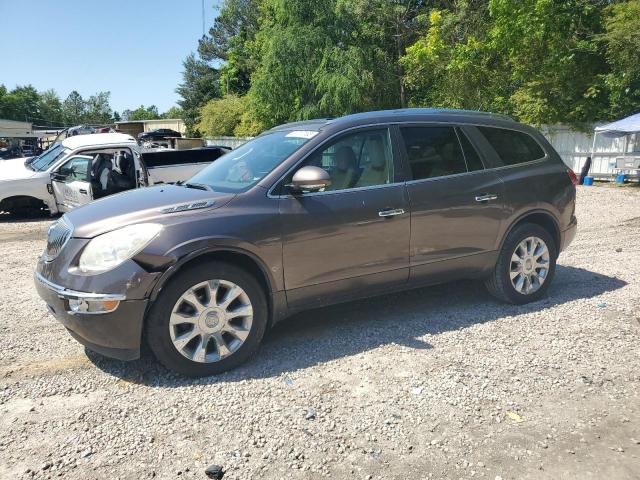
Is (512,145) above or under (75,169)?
above

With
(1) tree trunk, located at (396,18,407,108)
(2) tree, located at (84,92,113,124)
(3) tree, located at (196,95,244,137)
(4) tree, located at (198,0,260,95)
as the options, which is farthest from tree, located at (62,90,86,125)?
(1) tree trunk, located at (396,18,407,108)

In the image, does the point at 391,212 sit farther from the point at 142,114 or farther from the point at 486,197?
the point at 142,114

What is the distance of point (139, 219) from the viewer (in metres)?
3.67

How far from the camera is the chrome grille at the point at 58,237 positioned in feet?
12.5

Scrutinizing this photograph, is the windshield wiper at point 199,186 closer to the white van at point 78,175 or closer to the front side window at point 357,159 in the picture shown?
the front side window at point 357,159

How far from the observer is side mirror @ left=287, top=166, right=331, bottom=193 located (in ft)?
12.9

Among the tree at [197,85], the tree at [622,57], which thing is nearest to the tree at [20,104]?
the tree at [197,85]

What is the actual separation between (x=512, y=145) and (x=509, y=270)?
4.13ft

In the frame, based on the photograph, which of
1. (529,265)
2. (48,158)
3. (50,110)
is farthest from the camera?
(50,110)

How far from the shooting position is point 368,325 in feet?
15.6

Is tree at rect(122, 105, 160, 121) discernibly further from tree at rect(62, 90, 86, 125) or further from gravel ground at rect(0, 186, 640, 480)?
gravel ground at rect(0, 186, 640, 480)

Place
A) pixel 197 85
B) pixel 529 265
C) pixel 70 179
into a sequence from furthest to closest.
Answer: pixel 197 85 → pixel 70 179 → pixel 529 265

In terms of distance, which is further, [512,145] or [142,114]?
[142,114]

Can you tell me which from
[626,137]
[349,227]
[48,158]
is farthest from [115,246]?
[626,137]
